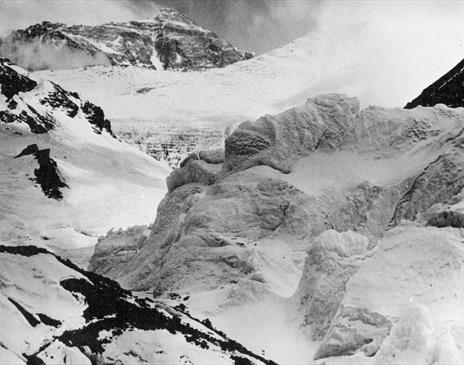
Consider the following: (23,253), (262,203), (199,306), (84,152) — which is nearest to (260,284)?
(199,306)

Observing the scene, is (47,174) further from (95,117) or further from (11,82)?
(95,117)

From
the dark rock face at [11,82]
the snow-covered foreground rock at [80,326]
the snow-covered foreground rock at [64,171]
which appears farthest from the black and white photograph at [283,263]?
the dark rock face at [11,82]

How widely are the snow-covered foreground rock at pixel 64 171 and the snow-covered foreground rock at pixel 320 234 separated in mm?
22758

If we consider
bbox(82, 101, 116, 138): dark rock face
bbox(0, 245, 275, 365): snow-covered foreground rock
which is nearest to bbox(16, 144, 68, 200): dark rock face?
bbox(82, 101, 116, 138): dark rock face

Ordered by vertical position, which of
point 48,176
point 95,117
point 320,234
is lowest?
point 320,234

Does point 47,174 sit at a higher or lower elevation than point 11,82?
lower

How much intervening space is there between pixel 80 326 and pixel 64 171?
85300mm

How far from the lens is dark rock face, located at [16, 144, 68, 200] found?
4072 inches

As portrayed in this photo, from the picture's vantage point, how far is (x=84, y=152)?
435 ft

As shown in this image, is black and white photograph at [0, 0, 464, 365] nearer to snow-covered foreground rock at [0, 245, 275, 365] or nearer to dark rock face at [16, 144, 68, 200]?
snow-covered foreground rock at [0, 245, 275, 365]

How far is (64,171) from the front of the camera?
116 m

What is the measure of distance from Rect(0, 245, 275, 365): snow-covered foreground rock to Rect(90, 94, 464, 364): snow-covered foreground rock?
3756 mm

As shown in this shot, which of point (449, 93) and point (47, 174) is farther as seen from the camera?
point (47, 174)

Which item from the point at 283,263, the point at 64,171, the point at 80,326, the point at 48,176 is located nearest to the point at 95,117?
the point at 64,171
